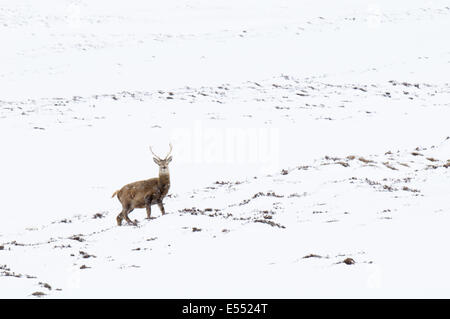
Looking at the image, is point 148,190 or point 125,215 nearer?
point 148,190

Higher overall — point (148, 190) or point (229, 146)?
point (229, 146)

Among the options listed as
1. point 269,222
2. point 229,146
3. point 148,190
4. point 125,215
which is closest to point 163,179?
point 148,190

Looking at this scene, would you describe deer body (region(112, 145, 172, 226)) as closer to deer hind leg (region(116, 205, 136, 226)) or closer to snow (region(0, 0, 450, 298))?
deer hind leg (region(116, 205, 136, 226))

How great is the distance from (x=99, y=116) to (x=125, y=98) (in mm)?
4563

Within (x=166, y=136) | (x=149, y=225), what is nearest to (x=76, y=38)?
(x=166, y=136)

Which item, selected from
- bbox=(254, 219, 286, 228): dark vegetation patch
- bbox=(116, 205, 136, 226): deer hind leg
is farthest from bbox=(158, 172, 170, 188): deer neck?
bbox=(254, 219, 286, 228): dark vegetation patch

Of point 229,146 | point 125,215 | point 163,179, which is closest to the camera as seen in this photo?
point 163,179

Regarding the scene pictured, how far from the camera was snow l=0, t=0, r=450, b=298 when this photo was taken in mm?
11586

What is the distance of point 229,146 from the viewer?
32.0 m

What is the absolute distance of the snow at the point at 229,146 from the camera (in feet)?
38.0

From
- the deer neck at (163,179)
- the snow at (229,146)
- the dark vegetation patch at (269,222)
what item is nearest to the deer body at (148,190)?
the deer neck at (163,179)

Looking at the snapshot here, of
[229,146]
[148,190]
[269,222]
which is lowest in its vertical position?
[269,222]

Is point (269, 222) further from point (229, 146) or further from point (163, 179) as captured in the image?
point (229, 146)

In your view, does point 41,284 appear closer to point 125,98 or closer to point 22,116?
point 22,116
